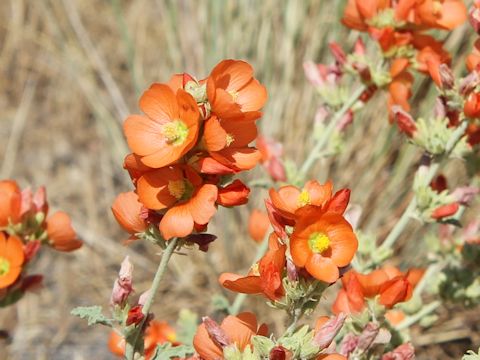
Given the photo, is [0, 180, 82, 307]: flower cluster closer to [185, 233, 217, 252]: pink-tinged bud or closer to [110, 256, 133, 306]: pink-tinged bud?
[110, 256, 133, 306]: pink-tinged bud

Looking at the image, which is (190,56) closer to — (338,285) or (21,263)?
(338,285)

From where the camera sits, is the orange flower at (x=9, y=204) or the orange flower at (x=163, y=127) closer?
the orange flower at (x=163, y=127)

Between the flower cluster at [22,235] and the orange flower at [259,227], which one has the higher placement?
the flower cluster at [22,235]

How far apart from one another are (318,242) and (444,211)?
25.0 inches

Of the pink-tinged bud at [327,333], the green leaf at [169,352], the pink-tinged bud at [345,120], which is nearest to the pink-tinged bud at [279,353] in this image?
the pink-tinged bud at [327,333]

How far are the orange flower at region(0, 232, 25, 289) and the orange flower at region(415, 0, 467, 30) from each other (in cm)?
112

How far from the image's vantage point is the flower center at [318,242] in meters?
1.34

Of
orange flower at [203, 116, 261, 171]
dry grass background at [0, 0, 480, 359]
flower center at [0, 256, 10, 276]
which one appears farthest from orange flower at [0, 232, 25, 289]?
dry grass background at [0, 0, 480, 359]

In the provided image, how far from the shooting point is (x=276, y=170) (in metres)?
2.26

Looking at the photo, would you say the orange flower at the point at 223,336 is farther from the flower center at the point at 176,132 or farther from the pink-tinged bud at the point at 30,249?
the pink-tinged bud at the point at 30,249

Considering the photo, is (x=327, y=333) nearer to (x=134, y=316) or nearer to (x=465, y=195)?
(x=134, y=316)

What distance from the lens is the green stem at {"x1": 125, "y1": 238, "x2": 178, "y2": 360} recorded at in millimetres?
1428

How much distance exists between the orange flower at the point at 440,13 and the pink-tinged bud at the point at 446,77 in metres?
0.21

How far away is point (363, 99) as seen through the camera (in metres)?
2.22
